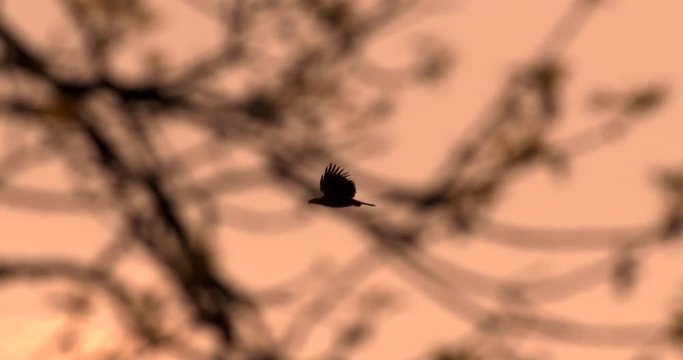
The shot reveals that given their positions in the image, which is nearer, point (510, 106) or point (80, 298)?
point (510, 106)

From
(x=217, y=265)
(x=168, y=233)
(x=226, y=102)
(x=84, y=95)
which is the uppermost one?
(x=226, y=102)

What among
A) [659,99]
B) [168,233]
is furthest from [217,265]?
[659,99]

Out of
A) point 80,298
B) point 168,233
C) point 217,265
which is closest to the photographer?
point 217,265

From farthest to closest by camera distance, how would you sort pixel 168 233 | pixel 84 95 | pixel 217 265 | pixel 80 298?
pixel 80 298 → pixel 168 233 → pixel 84 95 → pixel 217 265

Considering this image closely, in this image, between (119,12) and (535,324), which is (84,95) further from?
(535,324)

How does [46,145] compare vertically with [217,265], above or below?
above
